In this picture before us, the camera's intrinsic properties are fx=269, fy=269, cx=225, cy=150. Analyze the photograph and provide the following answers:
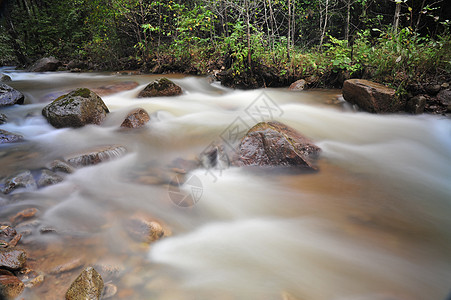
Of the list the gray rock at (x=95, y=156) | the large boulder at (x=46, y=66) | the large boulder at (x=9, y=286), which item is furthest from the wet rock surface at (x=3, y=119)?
the large boulder at (x=46, y=66)

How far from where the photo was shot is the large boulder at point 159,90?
733 centimetres

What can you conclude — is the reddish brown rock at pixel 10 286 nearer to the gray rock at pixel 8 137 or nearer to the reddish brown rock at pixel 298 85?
the gray rock at pixel 8 137

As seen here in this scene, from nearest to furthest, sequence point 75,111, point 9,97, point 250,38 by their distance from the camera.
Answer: point 75,111 < point 9,97 < point 250,38

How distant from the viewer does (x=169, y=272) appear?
2.29 metres

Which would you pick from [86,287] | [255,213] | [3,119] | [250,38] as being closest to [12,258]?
[86,287]

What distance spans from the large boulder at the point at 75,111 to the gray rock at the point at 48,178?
6.00ft

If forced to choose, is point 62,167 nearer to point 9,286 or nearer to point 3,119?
point 9,286

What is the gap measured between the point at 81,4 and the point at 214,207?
16186mm

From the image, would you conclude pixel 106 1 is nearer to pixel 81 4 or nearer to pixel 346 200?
pixel 81 4

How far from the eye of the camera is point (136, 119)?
552cm

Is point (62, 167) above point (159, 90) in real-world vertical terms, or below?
below

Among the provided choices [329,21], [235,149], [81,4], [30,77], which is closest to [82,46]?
[81,4]

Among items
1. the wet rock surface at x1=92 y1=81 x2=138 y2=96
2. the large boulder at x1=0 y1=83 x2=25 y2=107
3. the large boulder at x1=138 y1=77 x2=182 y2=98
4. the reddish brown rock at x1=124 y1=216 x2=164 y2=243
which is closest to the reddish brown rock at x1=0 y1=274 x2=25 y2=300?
the reddish brown rock at x1=124 y1=216 x2=164 y2=243

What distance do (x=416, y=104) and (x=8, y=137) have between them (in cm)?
780
